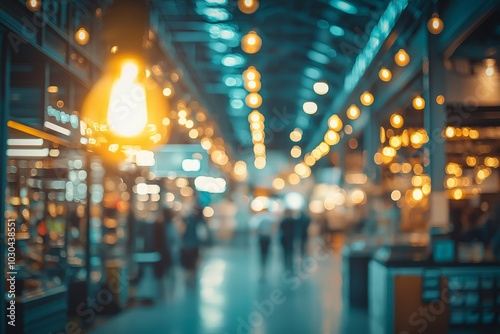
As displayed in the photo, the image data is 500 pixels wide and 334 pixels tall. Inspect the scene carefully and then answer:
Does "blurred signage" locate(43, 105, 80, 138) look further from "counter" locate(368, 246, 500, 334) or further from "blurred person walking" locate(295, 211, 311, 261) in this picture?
"blurred person walking" locate(295, 211, 311, 261)

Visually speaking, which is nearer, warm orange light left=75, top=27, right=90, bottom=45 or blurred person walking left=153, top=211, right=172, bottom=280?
warm orange light left=75, top=27, right=90, bottom=45

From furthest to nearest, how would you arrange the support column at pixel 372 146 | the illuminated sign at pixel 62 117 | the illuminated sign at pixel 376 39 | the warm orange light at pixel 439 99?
the support column at pixel 372 146, the warm orange light at pixel 439 99, the illuminated sign at pixel 376 39, the illuminated sign at pixel 62 117

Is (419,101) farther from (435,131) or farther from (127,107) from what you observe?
(127,107)

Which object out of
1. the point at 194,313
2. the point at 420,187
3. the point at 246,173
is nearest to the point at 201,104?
the point at 420,187

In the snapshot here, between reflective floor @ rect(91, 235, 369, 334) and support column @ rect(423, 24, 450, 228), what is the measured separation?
86.1 inches

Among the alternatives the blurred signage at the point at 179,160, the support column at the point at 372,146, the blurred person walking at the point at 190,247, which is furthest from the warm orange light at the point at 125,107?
the blurred person walking at the point at 190,247

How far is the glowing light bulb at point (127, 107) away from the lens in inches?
231

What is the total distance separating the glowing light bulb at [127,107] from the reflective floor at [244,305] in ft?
15.6

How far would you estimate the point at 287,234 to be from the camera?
60.0ft

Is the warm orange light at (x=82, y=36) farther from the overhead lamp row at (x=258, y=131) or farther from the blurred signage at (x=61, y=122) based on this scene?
the overhead lamp row at (x=258, y=131)

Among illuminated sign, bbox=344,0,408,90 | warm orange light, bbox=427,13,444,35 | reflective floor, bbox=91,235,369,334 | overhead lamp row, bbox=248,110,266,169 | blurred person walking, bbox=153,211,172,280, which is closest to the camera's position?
warm orange light, bbox=427,13,444,35

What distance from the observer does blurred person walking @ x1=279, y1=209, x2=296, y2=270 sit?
18266 millimetres

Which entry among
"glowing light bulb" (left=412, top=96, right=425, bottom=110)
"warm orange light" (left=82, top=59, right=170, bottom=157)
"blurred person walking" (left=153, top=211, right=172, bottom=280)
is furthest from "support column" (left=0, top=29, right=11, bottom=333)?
"blurred person walking" (left=153, top=211, right=172, bottom=280)

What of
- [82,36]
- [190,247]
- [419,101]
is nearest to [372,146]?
[419,101]
